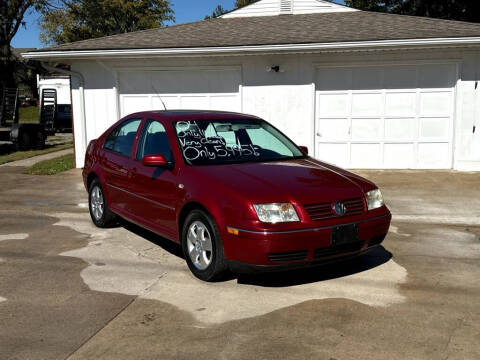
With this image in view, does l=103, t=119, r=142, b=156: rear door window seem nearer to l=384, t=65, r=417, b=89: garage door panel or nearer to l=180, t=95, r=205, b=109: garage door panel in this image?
l=180, t=95, r=205, b=109: garage door panel

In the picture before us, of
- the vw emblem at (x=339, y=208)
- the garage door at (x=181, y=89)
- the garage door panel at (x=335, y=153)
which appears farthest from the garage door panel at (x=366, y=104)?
the vw emblem at (x=339, y=208)

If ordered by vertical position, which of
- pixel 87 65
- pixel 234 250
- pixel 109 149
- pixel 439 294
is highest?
pixel 87 65

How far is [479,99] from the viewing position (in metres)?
11.3

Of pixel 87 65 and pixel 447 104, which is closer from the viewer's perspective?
pixel 447 104

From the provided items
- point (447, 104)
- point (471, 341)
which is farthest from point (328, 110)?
point (471, 341)

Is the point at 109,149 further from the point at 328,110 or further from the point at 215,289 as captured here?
the point at 328,110

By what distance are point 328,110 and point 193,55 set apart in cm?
350

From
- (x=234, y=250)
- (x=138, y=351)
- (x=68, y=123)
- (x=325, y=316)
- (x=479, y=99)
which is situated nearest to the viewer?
(x=138, y=351)

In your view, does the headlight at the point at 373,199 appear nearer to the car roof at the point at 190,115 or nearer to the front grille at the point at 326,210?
the front grille at the point at 326,210

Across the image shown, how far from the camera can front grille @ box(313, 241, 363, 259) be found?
4.29 metres

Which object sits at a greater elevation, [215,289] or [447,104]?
[447,104]

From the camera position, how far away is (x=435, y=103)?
38.3ft

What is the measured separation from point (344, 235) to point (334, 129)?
812cm

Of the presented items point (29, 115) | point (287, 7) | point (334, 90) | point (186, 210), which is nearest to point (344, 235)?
point (186, 210)
